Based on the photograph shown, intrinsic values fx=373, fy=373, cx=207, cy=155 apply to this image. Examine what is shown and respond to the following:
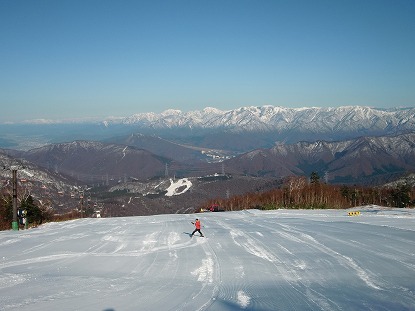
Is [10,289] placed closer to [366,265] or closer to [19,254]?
[19,254]

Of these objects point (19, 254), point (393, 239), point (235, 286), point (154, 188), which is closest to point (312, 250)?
point (393, 239)

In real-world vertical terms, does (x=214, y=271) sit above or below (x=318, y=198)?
above

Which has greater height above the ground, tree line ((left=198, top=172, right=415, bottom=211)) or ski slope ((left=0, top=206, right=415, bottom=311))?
ski slope ((left=0, top=206, right=415, bottom=311))

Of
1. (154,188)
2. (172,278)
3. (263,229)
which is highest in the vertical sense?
(172,278)

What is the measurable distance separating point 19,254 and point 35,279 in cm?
456

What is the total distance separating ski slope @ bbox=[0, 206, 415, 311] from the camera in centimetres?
889

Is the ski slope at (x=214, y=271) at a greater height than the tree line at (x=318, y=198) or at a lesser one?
greater

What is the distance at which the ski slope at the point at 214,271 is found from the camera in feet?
29.2

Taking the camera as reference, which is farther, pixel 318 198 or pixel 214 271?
pixel 318 198

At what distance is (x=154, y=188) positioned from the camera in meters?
175

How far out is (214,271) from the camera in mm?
11875

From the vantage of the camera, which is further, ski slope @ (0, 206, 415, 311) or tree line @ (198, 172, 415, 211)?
tree line @ (198, 172, 415, 211)

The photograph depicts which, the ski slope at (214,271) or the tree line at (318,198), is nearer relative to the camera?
the ski slope at (214,271)

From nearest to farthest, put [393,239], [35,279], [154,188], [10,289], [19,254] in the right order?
[10,289]
[35,279]
[19,254]
[393,239]
[154,188]
